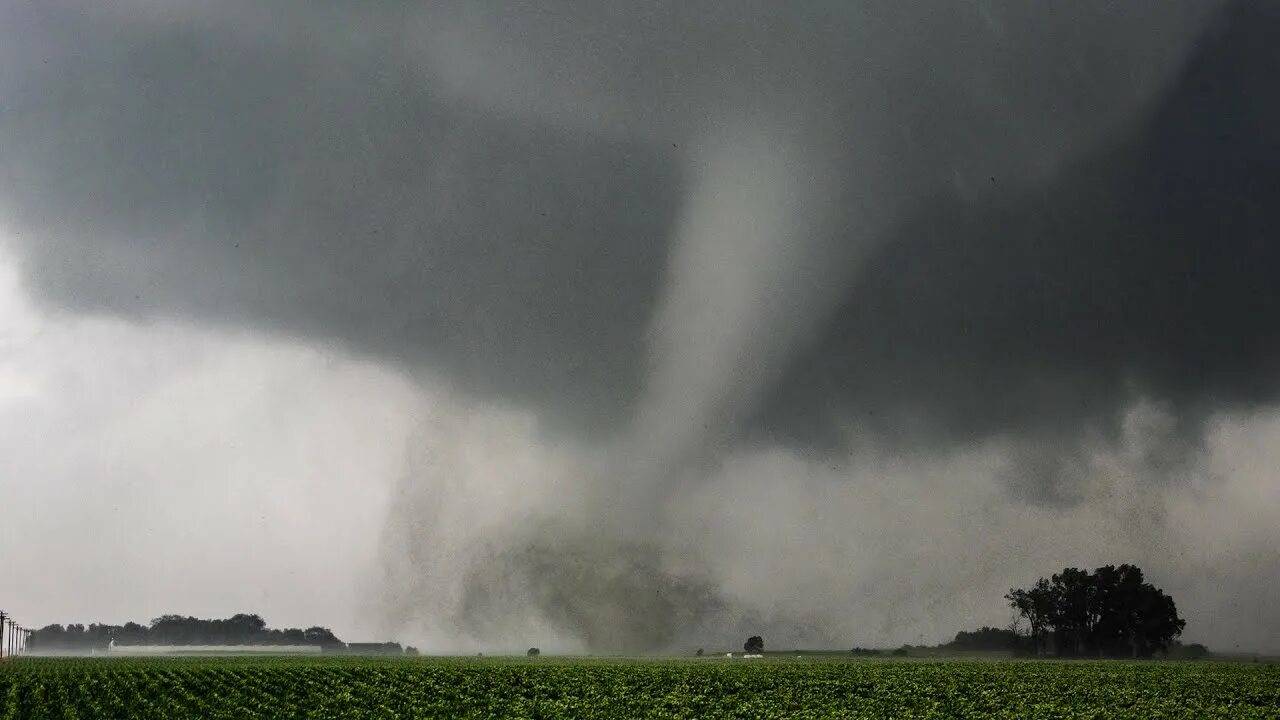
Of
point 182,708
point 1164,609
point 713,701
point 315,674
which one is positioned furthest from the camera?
point 1164,609

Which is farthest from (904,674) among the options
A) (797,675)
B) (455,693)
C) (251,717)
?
(251,717)

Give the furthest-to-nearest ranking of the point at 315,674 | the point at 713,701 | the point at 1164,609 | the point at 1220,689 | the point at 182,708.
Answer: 1. the point at 1164,609
2. the point at 315,674
3. the point at 1220,689
4. the point at 713,701
5. the point at 182,708

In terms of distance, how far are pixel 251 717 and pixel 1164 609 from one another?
190704 millimetres

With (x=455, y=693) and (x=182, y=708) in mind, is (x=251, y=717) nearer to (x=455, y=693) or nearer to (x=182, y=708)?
(x=182, y=708)

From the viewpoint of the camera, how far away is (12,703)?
204 ft

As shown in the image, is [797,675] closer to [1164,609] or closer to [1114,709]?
[1114,709]

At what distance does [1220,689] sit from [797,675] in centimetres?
3156

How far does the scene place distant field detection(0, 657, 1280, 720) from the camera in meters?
59.7

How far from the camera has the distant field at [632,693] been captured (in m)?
59.7

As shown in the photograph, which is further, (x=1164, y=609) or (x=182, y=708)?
(x=1164, y=609)

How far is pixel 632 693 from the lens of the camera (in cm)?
7069

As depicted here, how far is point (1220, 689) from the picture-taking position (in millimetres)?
71688

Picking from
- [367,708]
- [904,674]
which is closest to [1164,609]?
[904,674]

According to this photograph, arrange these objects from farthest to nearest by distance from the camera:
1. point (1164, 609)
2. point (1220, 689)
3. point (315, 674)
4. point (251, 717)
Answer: point (1164, 609), point (315, 674), point (1220, 689), point (251, 717)
